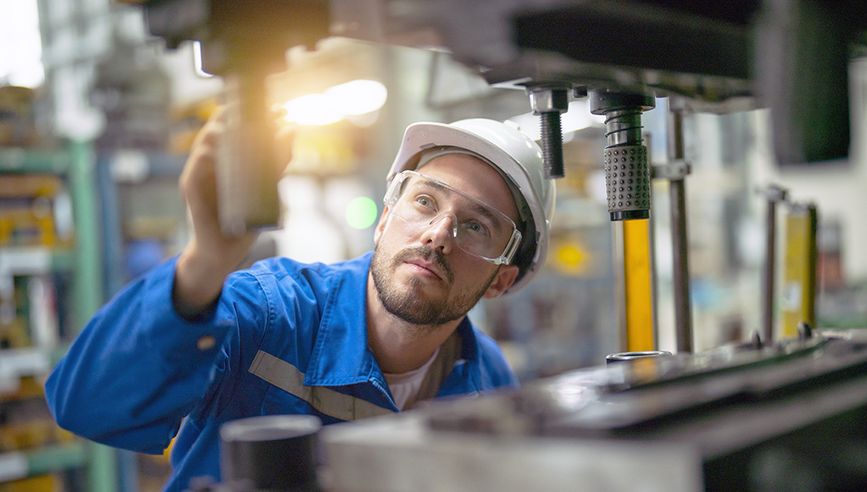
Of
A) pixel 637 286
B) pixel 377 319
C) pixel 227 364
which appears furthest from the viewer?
pixel 377 319

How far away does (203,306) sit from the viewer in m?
0.81

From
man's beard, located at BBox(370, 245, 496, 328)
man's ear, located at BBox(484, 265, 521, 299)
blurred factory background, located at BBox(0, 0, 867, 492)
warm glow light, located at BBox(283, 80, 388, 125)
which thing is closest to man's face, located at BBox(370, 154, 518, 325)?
man's beard, located at BBox(370, 245, 496, 328)

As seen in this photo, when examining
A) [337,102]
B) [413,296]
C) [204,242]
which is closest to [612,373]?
[204,242]

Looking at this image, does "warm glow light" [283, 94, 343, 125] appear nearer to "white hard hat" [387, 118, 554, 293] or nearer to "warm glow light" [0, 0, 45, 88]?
"warm glow light" [0, 0, 45, 88]

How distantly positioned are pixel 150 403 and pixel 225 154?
0.47 metres

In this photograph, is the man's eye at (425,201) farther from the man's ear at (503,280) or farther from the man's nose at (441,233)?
the man's ear at (503,280)

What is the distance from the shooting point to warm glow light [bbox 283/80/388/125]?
13.5 feet

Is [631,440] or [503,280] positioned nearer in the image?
[631,440]

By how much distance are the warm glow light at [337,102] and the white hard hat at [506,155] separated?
238 cm

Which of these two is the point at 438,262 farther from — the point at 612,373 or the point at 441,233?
the point at 612,373

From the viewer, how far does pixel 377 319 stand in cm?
167

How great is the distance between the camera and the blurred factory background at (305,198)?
2822 millimetres

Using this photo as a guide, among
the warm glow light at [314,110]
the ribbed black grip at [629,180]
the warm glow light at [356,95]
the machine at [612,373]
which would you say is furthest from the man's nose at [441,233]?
the warm glow light at [356,95]

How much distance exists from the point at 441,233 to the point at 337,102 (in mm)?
3063
